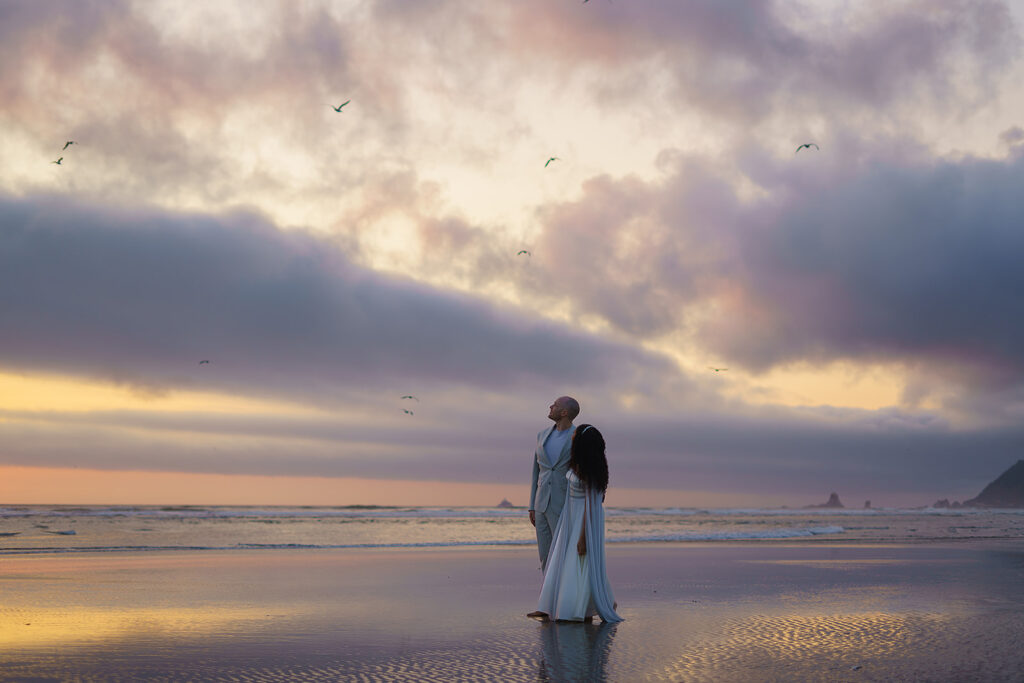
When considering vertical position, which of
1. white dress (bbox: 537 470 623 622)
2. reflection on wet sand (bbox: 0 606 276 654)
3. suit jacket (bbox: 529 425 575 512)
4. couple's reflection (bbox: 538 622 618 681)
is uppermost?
suit jacket (bbox: 529 425 575 512)

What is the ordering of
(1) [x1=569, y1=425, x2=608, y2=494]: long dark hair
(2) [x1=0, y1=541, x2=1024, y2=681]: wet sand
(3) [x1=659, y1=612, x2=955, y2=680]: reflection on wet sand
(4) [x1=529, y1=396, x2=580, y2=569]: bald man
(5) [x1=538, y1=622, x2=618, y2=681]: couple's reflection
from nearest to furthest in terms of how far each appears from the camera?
(5) [x1=538, y1=622, x2=618, y2=681]: couple's reflection < (2) [x1=0, y1=541, x2=1024, y2=681]: wet sand < (3) [x1=659, y1=612, x2=955, y2=680]: reflection on wet sand < (1) [x1=569, y1=425, x2=608, y2=494]: long dark hair < (4) [x1=529, y1=396, x2=580, y2=569]: bald man

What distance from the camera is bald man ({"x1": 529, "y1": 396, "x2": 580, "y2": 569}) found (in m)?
9.80

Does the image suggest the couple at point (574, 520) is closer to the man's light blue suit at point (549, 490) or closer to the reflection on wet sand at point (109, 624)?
the man's light blue suit at point (549, 490)

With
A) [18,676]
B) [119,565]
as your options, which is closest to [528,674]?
[18,676]

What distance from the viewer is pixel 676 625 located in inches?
349

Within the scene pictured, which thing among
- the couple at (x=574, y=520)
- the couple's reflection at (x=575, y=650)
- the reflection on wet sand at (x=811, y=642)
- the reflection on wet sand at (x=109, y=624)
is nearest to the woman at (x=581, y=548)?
the couple at (x=574, y=520)

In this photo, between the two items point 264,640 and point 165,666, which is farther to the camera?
point 264,640

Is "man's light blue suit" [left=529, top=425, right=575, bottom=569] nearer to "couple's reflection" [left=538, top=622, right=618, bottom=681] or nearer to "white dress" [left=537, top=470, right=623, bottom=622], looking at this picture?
"white dress" [left=537, top=470, right=623, bottom=622]

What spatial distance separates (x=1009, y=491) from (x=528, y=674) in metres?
186

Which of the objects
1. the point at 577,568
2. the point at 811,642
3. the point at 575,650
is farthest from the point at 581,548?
the point at 811,642

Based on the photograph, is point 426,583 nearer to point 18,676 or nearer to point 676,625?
point 676,625

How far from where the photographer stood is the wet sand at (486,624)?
6.53 meters

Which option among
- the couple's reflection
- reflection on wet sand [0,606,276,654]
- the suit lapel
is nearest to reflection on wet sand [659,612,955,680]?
the couple's reflection

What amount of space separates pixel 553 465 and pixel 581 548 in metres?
1.07
